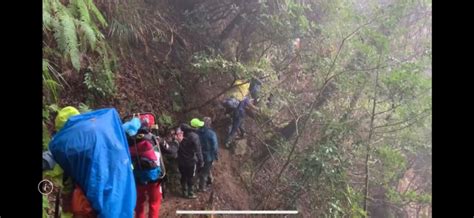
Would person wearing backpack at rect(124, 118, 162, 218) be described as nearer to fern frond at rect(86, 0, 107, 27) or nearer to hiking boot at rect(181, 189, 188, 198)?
hiking boot at rect(181, 189, 188, 198)

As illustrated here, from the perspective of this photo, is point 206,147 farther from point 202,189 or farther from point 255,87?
point 255,87

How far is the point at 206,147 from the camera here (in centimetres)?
618

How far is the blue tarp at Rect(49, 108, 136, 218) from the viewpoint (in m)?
3.25

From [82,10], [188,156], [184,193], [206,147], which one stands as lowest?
[184,193]

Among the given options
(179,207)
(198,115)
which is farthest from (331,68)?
(179,207)

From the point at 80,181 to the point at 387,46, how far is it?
5.74m

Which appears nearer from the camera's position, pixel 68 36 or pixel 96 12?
pixel 68 36

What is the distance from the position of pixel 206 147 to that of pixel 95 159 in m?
3.01

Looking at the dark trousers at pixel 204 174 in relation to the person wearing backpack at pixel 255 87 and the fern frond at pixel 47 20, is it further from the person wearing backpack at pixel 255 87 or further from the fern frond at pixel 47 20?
the fern frond at pixel 47 20

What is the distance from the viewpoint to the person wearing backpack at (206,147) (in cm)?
612

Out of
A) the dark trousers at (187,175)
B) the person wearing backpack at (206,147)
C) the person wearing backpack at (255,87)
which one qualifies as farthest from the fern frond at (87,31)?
the person wearing backpack at (255,87)

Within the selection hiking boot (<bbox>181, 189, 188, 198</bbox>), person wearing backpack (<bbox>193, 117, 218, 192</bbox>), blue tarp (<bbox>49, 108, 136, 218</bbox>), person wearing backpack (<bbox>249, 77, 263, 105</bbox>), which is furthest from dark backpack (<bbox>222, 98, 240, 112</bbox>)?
blue tarp (<bbox>49, 108, 136, 218</bbox>)

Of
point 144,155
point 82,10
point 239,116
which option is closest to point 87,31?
point 82,10
